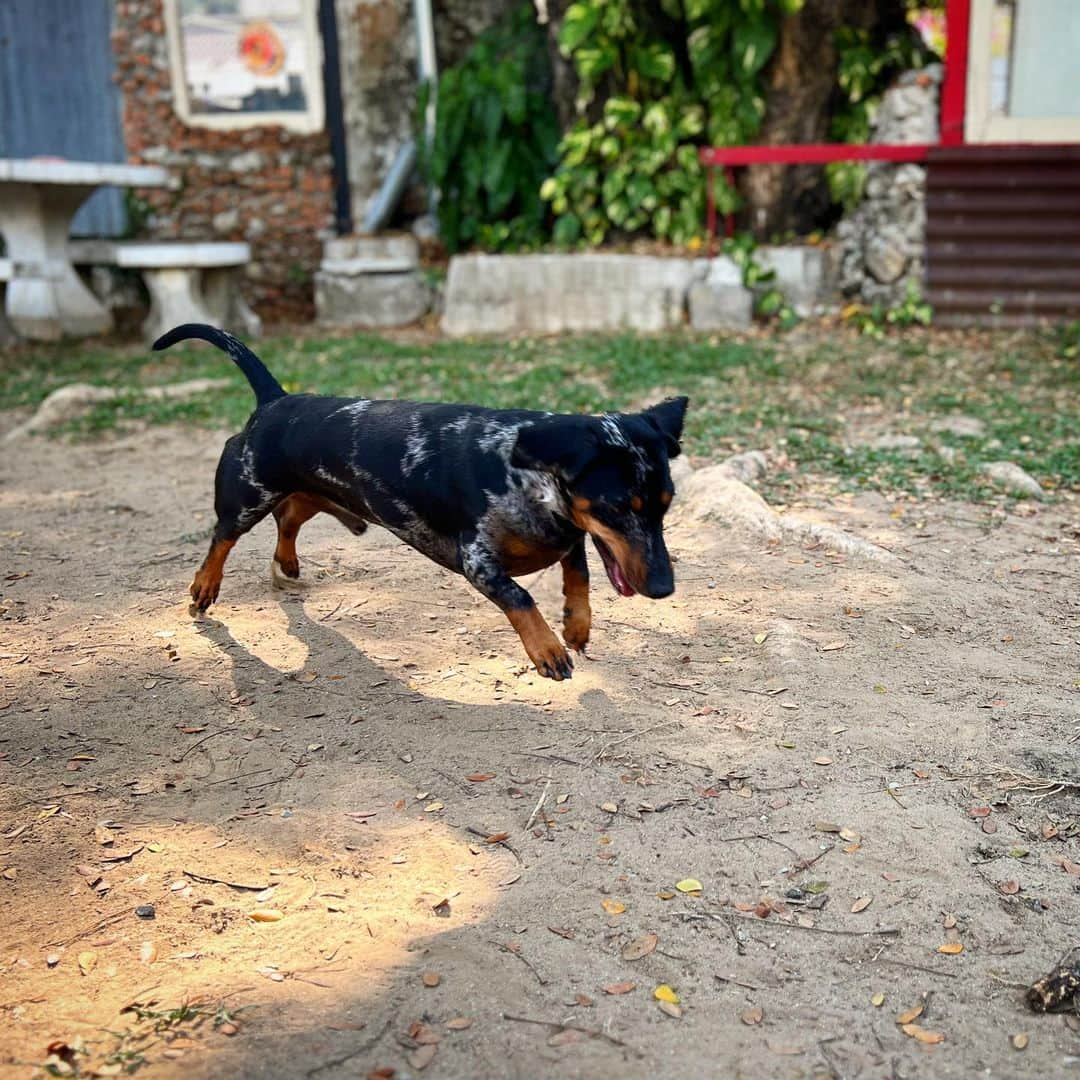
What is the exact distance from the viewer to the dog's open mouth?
351cm

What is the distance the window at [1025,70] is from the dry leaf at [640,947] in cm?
1006

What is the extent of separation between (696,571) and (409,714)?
175cm

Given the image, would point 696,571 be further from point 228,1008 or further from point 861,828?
point 228,1008

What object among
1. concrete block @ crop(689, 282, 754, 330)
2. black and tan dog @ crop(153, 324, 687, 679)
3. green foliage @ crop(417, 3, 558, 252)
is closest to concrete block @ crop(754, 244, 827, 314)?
concrete block @ crop(689, 282, 754, 330)

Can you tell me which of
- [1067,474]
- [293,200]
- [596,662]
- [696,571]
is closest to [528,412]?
[596,662]

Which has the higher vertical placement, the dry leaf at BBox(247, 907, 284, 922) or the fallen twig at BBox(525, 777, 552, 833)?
the fallen twig at BBox(525, 777, 552, 833)

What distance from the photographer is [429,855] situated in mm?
3236

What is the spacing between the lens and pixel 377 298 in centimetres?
1286

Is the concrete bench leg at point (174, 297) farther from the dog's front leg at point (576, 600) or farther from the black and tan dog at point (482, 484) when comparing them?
the dog's front leg at point (576, 600)

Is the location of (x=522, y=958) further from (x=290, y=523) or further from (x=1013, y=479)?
(x=1013, y=479)

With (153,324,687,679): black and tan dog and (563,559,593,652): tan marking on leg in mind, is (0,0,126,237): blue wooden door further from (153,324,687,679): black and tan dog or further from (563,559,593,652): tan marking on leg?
(563,559,593,652): tan marking on leg

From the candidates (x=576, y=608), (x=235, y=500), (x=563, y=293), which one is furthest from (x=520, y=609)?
(x=563, y=293)

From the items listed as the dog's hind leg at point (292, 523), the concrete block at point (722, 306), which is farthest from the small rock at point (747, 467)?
the concrete block at point (722, 306)

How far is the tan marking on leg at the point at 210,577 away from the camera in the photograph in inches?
184
